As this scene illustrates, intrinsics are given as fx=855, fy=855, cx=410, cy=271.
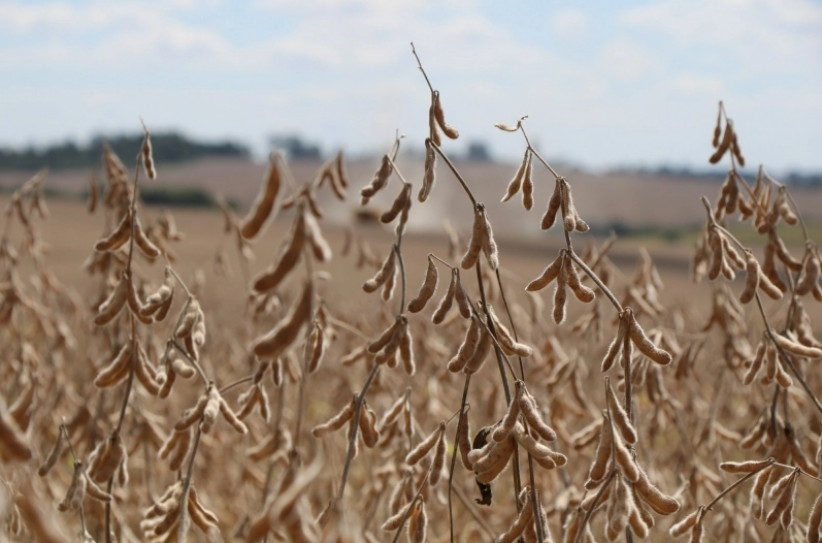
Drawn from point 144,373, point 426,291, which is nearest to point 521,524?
point 426,291

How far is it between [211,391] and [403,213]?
1.41 feet

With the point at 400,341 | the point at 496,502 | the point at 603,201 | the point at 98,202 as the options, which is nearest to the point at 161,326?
the point at 496,502

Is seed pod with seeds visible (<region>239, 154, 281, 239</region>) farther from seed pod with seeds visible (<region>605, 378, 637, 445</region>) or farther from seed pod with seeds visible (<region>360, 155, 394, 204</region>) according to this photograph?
seed pod with seeds visible (<region>605, 378, 637, 445</region>)

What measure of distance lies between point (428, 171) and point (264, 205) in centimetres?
45

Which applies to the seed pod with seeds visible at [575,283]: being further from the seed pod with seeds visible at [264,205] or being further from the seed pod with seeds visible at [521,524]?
the seed pod with seeds visible at [264,205]

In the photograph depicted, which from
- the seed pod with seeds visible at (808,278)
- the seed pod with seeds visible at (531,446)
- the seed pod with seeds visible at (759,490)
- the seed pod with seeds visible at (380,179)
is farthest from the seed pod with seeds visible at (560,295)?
the seed pod with seeds visible at (808,278)

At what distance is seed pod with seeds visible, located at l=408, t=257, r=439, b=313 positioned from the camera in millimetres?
1276

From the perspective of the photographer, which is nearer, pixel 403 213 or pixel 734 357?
pixel 403 213

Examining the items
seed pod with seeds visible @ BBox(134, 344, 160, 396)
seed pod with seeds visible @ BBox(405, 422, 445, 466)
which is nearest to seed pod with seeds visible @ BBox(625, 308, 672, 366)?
seed pod with seeds visible @ BBox(405, 422, 445, 466)

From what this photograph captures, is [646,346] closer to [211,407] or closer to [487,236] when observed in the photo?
[487,236]

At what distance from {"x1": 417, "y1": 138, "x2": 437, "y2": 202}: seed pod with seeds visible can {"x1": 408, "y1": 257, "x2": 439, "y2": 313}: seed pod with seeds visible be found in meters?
0.11

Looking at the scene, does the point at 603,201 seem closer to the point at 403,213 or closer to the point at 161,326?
the point at 161,326

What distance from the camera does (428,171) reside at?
4.57ft

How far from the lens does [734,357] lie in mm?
2215
